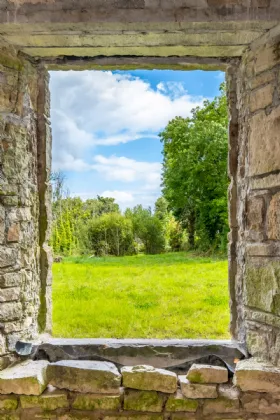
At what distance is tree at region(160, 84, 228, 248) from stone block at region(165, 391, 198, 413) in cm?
107

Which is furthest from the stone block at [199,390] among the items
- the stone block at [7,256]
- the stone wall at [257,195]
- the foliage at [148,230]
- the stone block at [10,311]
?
the foliage at [148,230]

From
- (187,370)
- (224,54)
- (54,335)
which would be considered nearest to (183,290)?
(187,370)

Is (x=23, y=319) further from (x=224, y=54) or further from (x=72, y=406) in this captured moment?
(x=224, y=54)

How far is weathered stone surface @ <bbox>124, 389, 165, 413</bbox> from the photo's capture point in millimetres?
1518

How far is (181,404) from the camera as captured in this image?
1511mm

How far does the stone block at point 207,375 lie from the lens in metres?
1.51

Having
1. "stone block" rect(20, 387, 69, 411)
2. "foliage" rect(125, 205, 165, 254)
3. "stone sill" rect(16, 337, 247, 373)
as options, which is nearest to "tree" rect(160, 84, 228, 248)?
"foliage" rect(125, 205, 165, 254)

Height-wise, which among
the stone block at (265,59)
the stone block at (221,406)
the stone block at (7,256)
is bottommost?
the stone block at (221,406)

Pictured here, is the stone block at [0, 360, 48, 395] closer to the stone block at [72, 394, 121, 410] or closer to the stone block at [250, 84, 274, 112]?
the stone block at [72, 394, 121, 410]

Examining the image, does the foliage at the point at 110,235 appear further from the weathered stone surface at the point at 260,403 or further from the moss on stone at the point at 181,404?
the weathered stone surface at the point at 260,403

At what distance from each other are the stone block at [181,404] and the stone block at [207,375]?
0.09m

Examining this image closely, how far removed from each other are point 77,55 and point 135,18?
1.39ft

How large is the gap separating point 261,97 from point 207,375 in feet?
4.08

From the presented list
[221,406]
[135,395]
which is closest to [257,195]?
[221,406]
